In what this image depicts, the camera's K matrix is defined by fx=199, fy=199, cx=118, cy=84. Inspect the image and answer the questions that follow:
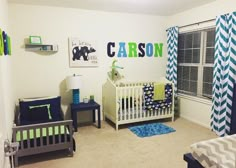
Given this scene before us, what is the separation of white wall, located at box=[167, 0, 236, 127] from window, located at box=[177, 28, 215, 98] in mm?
196

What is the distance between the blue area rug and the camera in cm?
352

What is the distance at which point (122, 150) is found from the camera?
2924 millimetres

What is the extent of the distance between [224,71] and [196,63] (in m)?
0.89

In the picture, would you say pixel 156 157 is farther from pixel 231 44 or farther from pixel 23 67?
pixel 23 67

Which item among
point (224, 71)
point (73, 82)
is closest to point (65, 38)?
point (73, 82)

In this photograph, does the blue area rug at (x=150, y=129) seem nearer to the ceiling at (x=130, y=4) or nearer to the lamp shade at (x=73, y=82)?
the lamp shade at (x=73, y=82)

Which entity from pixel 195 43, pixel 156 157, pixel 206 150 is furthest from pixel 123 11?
pixel 206 150

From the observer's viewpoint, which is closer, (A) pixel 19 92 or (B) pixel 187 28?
(A) pixel 19 92

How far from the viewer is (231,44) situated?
3119 mm

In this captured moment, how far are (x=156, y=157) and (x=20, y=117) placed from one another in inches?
87.6

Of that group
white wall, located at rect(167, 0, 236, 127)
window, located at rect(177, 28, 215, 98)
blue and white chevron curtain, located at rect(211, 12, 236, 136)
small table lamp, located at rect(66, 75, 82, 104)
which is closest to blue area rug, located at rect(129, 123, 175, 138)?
white wall, located at rect(167, 0, 236, 127)

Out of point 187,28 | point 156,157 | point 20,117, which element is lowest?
point 156,157

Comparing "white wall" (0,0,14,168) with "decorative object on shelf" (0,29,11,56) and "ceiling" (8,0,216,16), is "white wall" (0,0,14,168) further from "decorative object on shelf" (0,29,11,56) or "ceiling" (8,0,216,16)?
"ceiling" (8,0,216,16)

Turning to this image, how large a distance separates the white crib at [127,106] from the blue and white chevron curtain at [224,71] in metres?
0.97
